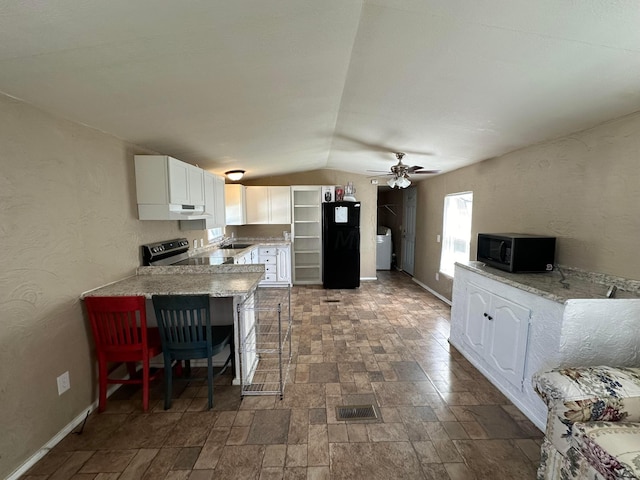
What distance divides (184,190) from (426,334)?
3.30 metres

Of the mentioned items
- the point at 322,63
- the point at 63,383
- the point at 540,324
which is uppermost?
the point at 322,63

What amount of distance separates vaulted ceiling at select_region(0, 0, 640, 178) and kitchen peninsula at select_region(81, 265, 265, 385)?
1274 millimetres

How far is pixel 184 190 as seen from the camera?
2844mm

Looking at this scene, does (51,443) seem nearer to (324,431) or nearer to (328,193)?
(324,431)

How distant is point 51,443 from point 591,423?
3142mm

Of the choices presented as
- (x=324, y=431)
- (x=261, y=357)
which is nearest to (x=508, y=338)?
(x=324, y=431)

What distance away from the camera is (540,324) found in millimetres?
1938

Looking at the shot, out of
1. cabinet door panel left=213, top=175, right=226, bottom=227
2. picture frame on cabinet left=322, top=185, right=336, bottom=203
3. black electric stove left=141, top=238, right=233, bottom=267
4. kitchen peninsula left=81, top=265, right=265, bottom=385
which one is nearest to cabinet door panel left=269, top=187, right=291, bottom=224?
picture frame on cabinet left=322, top=185, right=336, bottom=203

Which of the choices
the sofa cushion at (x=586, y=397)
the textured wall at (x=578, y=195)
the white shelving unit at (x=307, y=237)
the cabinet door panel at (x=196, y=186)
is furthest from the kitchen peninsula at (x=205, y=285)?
the white shelving unit at (x=307, y=237)

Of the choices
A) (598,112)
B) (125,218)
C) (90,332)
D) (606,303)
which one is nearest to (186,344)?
(90,332)

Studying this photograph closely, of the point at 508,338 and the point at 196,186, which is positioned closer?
the point at 508,338

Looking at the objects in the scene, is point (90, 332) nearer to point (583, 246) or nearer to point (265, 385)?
point (265, 385)

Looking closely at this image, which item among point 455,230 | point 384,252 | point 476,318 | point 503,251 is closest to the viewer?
point 503,251

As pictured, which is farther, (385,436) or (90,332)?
(90,332)
